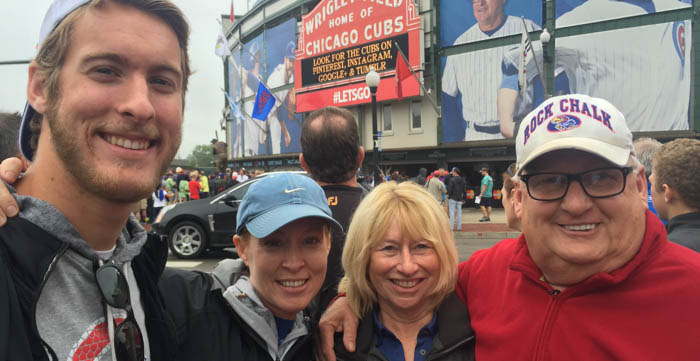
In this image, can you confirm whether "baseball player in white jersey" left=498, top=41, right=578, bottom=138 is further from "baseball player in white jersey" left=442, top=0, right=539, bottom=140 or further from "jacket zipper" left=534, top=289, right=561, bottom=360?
"jacket zipper" left=534, top=289, right=561, bottom=360

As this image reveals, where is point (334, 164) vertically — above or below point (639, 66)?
below

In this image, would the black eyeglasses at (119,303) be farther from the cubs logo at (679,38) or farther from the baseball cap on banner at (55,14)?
the cubs logo at (679,38)

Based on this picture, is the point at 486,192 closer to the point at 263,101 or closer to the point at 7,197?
the point at 263,101

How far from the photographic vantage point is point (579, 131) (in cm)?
176

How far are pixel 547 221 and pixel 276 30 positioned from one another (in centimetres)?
3181

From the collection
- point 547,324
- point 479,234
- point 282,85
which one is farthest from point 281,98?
point 547,324

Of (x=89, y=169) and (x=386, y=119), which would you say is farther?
(x=386, y=119)

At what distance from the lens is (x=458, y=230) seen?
13.7m

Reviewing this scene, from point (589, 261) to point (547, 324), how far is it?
32 centimetres

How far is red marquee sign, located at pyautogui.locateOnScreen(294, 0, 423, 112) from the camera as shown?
70.4 ft

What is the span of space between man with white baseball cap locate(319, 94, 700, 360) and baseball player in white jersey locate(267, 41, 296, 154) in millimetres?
27272

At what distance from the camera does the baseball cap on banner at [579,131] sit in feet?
5.63

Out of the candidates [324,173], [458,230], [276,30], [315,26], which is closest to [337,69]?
[315,26]

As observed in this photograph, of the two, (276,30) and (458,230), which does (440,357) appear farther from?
(276,30)
